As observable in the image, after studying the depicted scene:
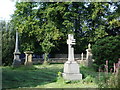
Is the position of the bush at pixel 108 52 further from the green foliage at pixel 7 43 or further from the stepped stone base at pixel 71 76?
the green foliage at pixel 7 43

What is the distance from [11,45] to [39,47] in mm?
4329

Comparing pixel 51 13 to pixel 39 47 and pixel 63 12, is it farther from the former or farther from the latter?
pixel 39 47

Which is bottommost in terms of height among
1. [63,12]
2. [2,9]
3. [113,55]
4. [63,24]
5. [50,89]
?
[50,89]

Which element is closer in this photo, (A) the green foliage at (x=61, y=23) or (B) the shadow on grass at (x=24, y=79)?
(B) the shadow on grass at (x=24, y=79)

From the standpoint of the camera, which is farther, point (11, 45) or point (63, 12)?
point (63, 12)

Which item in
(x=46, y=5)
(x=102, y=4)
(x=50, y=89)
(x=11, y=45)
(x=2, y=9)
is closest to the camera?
(x=2, y=9)

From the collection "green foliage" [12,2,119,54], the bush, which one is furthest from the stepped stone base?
"green foliage" [12,2,119,54]

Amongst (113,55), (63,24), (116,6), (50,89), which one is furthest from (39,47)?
(50,89)

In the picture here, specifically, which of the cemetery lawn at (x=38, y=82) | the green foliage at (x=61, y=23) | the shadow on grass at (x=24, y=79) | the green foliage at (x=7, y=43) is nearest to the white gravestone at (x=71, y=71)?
the cemetery lawn at (x=38, y=82)

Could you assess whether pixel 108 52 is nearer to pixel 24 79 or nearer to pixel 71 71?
pixel 71 71

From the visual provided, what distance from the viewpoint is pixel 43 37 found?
15.2 metres

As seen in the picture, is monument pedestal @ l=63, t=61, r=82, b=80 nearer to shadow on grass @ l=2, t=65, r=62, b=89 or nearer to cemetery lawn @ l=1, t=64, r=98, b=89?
cemetery lawn @ l=1, t=64, r=98, b=89

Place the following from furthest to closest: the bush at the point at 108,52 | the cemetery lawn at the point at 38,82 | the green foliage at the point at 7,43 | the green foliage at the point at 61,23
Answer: the green foliage at the point at 61,23 < the green foliage at the point at 7,43 < the bush at the point at 108,52 < the cemetery lawn at the point at 38,82

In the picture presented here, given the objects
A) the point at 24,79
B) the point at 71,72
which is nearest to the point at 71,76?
the point at 71,72
